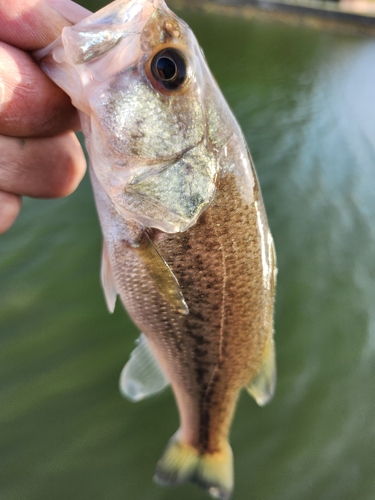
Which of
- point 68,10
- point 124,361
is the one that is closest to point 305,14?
point 124,361

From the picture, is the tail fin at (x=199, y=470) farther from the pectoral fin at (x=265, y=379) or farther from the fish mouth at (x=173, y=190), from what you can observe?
the fish mouth at (x=173, y=190)

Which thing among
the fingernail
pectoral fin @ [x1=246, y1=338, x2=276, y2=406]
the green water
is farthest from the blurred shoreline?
pectoral fin @ [x1=246, y1=338, x2=276, y2=406]

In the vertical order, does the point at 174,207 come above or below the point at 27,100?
below

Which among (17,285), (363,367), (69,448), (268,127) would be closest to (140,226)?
(69,448)

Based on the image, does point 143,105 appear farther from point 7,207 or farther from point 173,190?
point 7,207

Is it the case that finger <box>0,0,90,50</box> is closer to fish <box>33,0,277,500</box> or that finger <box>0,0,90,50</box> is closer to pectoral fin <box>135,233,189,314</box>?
fish <box>33,0,277,500</box>

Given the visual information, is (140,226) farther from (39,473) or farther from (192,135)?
(39,473)
